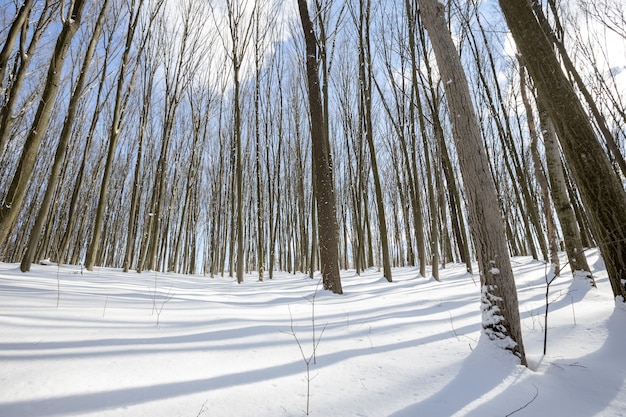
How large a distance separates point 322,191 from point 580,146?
123 inches

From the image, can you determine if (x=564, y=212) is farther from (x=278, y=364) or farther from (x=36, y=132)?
(x=36, y=132)

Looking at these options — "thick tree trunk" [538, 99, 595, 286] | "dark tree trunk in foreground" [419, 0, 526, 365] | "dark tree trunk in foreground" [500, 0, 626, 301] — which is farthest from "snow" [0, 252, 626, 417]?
"thick tree trunk" [538, 99, 595, 286]

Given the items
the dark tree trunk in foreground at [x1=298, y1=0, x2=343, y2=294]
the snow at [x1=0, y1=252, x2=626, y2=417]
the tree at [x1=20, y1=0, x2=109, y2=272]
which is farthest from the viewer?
the tree at [x1=20, y1=0, x2=109, y2=272]

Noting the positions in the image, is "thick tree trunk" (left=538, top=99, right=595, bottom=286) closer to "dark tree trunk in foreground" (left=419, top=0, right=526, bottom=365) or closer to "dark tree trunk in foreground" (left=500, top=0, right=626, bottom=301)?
"dark tree trunk in foreground" (left=500, top=0, right=626, bottom=301)

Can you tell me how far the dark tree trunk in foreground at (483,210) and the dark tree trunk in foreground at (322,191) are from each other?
250cm

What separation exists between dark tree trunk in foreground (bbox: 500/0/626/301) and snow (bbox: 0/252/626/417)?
0.55m

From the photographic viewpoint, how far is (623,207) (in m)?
2.31

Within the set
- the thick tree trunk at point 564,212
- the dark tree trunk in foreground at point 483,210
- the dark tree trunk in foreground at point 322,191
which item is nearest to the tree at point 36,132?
the dark tree trunk in foreground at point 322,191

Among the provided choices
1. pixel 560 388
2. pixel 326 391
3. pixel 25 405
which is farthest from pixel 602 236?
pixel 25 405

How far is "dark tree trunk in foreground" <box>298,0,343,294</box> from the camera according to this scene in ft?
14.9

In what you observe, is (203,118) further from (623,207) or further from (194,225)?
(623,207)

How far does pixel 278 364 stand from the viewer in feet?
5.65

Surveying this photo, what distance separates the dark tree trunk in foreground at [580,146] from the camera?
2.36 m

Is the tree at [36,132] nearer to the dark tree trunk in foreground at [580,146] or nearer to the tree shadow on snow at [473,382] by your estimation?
the tree shadow on snow at [473,382]
